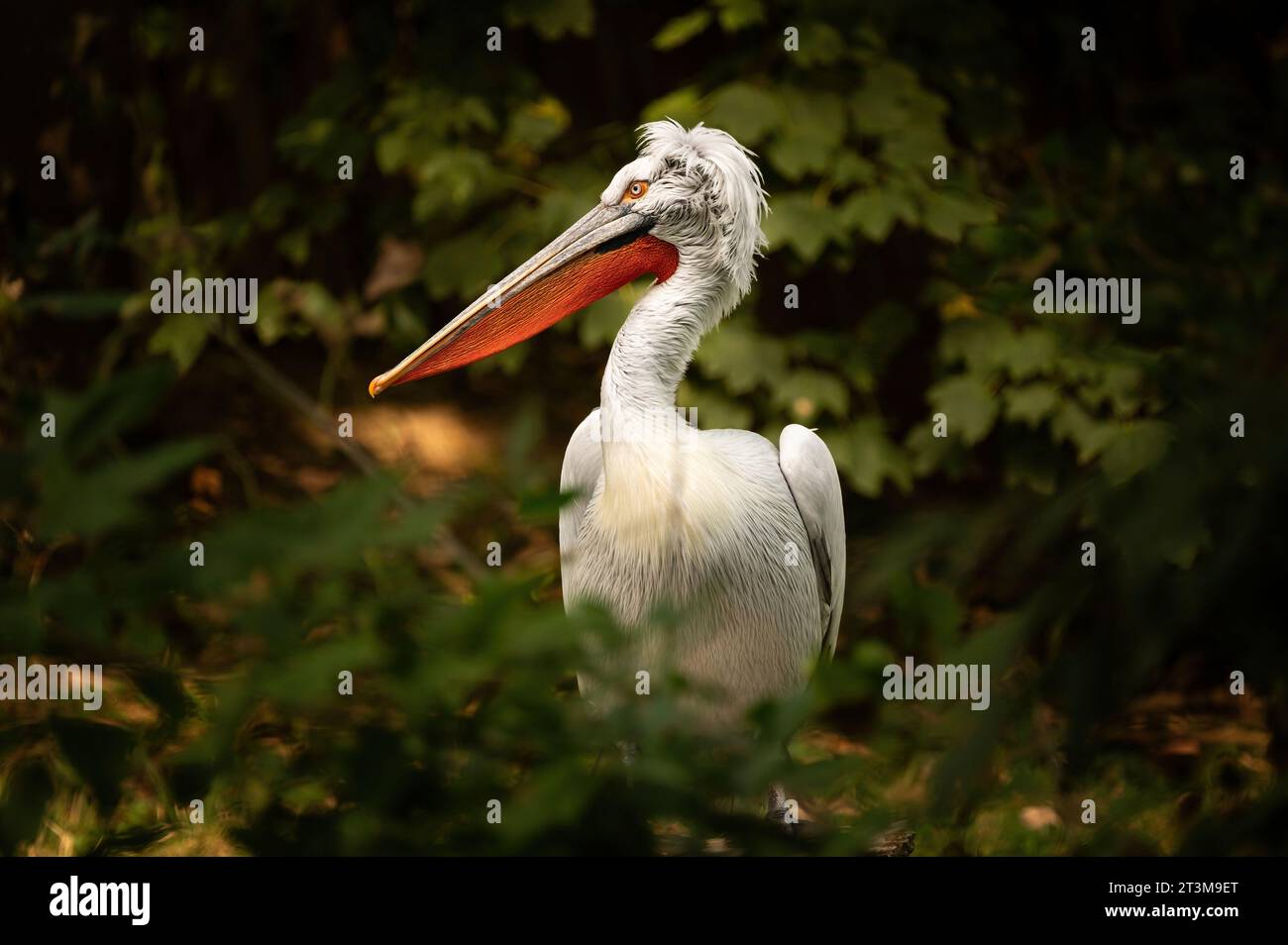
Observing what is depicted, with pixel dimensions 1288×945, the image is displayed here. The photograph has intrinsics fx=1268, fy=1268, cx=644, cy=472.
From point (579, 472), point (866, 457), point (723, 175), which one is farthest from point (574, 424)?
point (723, 175)

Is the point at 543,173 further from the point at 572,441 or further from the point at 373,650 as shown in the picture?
the point at 373,650

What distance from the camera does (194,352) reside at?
379 centimetres

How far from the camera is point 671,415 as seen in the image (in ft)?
7.41

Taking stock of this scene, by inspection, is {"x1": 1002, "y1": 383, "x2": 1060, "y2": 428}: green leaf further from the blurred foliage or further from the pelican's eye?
the pelican's eye

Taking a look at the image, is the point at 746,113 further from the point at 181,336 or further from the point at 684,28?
the point at 181,336

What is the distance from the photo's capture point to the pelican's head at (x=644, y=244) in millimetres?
2275

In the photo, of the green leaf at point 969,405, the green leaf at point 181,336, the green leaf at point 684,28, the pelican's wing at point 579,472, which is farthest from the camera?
the green leaf at point 181,336

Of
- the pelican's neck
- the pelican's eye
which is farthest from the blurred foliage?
the pelican's eye

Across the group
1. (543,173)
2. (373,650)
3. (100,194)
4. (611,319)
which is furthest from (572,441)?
(100,194)

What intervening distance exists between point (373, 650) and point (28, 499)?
0.22 metres

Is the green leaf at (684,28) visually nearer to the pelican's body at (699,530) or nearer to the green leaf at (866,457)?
the green leaf at (866,457)

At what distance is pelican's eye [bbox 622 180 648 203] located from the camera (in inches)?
90.3

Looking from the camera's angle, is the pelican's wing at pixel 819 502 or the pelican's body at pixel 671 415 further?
the pelican's wing at pixel 819 502

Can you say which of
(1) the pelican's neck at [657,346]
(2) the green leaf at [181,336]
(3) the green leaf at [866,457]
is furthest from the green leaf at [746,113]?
(2) the green leaf at [181,336]
